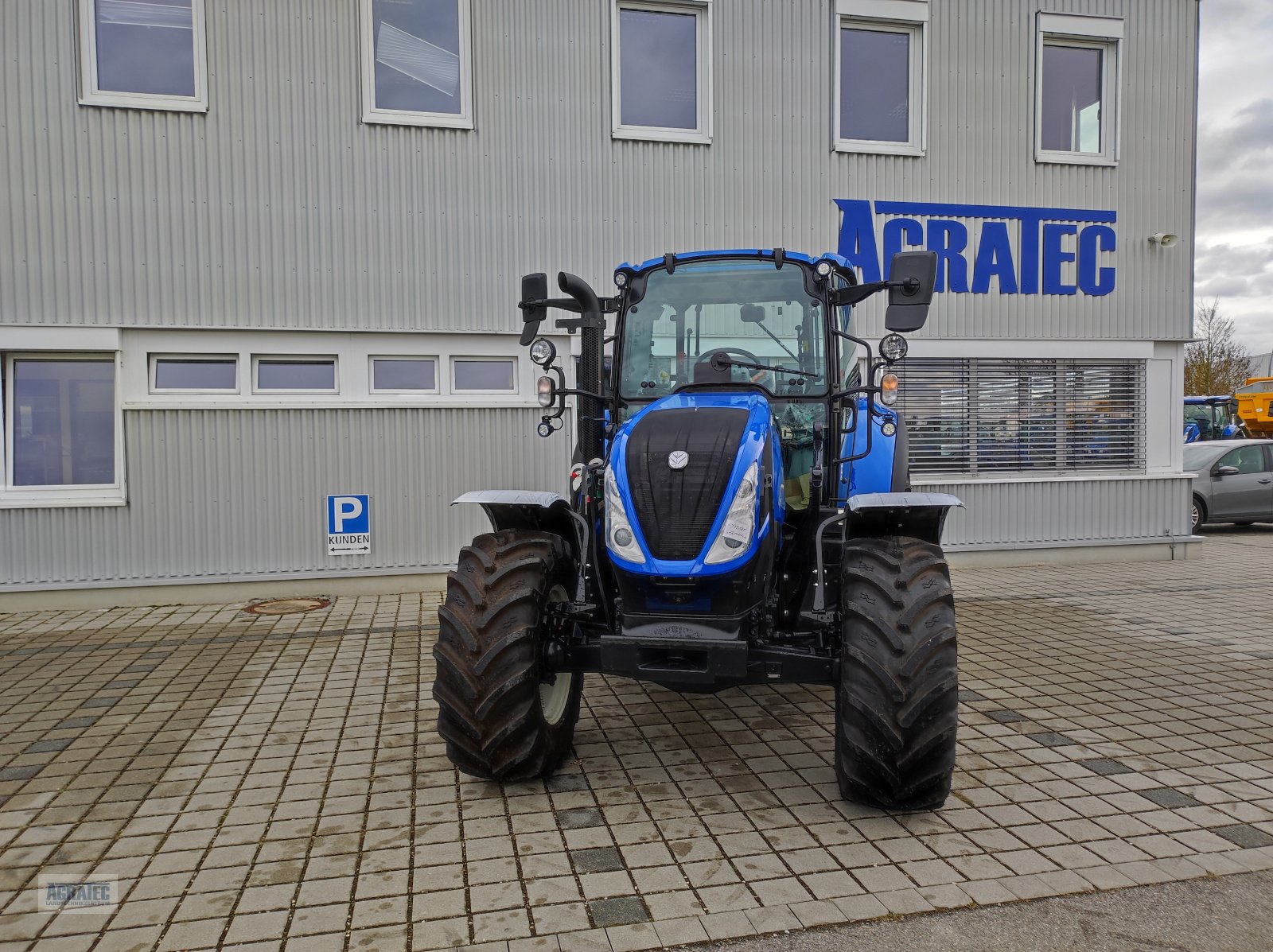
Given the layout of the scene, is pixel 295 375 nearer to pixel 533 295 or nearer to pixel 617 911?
pixel 533 295

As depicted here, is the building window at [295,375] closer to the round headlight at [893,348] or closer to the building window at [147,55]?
the building window at [147,55]

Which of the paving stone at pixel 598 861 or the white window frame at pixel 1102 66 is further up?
the white window frame at pixel 1102 66

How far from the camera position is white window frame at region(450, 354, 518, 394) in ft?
29.9

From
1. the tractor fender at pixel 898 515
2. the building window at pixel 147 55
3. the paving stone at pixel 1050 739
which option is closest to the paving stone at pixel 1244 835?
the paving stone at pixel 1050 739

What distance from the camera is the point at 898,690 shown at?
11.6 feet

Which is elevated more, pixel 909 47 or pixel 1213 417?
pixel 909 47

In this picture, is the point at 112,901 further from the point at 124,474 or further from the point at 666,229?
the point at 666,229

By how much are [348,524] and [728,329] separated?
5.36 meters

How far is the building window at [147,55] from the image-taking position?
27.4 feet

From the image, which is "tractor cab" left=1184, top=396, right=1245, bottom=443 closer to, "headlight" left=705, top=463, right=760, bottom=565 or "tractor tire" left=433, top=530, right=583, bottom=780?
"headlight" left=705, top=463, right=760, bottom=565

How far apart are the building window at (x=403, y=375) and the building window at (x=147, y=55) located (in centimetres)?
280

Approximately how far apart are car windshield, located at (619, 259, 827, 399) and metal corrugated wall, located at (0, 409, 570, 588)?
4441 millimetres

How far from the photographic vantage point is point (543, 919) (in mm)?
3049

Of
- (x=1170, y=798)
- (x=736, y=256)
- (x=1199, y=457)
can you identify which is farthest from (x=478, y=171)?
(x=1199, y=457)
